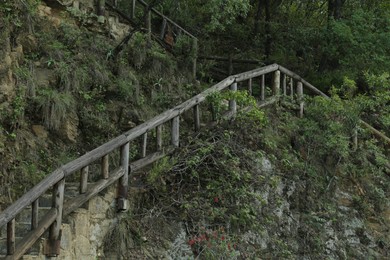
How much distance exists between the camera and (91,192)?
6.61 m

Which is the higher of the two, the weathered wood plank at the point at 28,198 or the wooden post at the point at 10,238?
the weathered wood plank at the point at 28,198

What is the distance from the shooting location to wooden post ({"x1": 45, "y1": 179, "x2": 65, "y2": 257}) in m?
5.90

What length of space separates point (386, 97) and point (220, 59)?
20.5 ft

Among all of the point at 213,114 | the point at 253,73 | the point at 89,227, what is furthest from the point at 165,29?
the point at 89,227

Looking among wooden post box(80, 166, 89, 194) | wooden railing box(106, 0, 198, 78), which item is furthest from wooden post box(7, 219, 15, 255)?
wooden railing box(106, 0, 198, 78)

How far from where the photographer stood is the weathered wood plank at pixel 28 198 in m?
5.07

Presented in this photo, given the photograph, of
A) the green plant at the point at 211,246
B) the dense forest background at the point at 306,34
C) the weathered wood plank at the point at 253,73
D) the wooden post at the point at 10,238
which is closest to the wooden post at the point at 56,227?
the wooden post at the point at 10,238

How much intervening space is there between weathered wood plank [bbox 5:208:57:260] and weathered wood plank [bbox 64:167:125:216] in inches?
13.6

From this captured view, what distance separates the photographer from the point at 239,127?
946 cm

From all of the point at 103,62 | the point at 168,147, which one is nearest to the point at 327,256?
the point at 168,147

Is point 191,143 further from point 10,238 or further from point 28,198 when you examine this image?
point 10,238

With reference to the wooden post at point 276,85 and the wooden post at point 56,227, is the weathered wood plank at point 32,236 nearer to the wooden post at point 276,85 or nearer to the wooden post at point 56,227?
the wooden post at point 56,227

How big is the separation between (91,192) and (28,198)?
4.24 feet

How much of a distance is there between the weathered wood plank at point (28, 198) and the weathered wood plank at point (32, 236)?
360 millimetres
